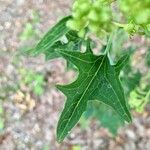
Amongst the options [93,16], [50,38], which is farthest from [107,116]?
[93,16]

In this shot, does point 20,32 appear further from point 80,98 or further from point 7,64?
point 80,98

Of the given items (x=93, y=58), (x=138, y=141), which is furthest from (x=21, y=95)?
(x=93, y=58)

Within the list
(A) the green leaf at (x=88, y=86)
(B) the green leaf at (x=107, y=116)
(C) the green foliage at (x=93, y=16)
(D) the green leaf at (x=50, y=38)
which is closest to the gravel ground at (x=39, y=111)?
(B) the green leaf at (x=107, y=116)

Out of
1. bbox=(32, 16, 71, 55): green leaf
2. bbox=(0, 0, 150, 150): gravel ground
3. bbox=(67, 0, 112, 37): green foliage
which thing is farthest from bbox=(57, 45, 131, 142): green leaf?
bbox=(0, 0, 150, 150): gravel ground

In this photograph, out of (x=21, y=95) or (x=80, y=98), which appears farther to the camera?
(x=21, y=95)

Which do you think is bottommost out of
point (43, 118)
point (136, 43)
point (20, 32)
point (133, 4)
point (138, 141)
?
point (138, 141)

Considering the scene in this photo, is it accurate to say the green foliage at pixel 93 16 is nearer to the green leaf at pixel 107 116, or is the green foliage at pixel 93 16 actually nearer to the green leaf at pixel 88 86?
the green leaf at pixel 88 86

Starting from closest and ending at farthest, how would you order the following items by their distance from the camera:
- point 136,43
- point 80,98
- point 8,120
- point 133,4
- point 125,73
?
point 133,4, point 80,98, point 125,73, point 8,120, point 136,43
